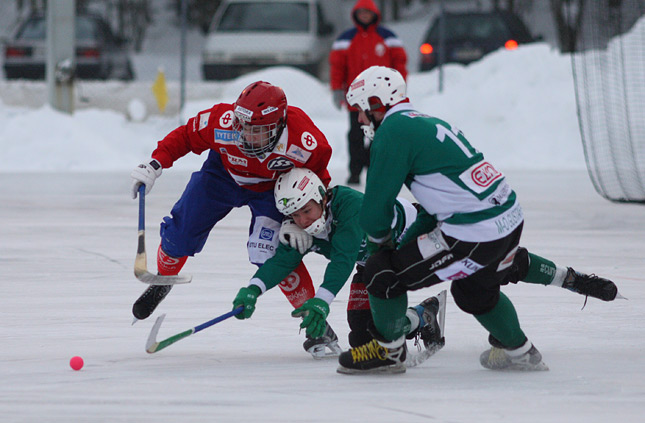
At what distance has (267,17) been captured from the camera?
15.3m

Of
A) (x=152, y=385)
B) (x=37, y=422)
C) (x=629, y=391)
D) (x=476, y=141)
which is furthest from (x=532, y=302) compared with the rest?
(x=476, y=141)

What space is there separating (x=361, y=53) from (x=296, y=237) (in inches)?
254

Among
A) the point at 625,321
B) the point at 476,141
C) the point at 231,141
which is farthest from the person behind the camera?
the point at 476,141

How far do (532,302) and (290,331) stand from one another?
126 centimetres

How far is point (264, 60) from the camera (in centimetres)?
1501

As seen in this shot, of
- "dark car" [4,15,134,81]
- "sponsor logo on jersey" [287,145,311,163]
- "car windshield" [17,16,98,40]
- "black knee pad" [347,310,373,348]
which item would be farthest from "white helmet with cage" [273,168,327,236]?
"car windshield" [17,16,98,40]

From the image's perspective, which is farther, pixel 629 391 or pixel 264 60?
pixel 264 60

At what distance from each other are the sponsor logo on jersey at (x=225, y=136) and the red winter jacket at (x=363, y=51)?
5.97 meters

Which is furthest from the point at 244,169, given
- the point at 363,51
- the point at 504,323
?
the point at 363,51

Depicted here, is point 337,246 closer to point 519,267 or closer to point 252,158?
point 252,158

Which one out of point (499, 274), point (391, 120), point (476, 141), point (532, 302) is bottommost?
point (476, 141)

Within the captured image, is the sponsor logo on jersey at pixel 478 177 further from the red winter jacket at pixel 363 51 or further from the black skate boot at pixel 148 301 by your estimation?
the red winter jacket at pixel 363 51

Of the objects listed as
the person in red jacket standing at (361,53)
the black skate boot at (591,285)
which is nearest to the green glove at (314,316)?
the black skate boot at (591,285)

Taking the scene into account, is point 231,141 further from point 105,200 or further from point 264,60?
point 264,60
